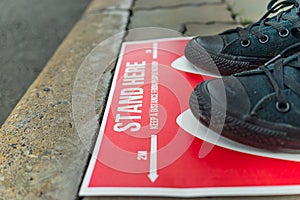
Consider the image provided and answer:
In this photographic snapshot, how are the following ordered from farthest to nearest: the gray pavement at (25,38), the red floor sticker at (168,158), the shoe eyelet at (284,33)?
the gray pavement at (25,38)
the shoe eyelet at (284,33)
the red floor sticker at (168,158)

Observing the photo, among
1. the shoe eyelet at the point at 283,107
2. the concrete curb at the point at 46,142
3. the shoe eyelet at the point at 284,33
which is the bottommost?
the concrete curb at the point at 46,142

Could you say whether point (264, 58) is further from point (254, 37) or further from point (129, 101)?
point (129, 101)

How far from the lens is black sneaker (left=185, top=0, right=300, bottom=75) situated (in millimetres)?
810

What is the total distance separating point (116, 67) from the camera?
1.00 m

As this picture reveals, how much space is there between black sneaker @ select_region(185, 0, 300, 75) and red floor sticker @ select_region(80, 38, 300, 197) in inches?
3.9

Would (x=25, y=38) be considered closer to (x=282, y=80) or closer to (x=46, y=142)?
(x=46, y=142)

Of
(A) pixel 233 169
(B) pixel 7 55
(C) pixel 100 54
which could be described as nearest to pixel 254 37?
(A) pixel 233 169

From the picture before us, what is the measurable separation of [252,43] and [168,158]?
1.21ft

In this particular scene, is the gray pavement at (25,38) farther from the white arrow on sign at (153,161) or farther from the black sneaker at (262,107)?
the black sneaker at (262,107)

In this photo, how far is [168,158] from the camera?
0.65 metres

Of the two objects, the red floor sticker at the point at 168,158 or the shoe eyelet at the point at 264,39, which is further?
the shoe eyelet at the point at 264,39

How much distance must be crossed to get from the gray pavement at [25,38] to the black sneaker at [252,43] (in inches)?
19.1

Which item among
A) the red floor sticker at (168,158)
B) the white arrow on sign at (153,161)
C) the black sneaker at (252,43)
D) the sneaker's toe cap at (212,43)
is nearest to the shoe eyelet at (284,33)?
the black sneaker at (252,43)

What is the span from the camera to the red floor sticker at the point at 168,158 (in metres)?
0.59
